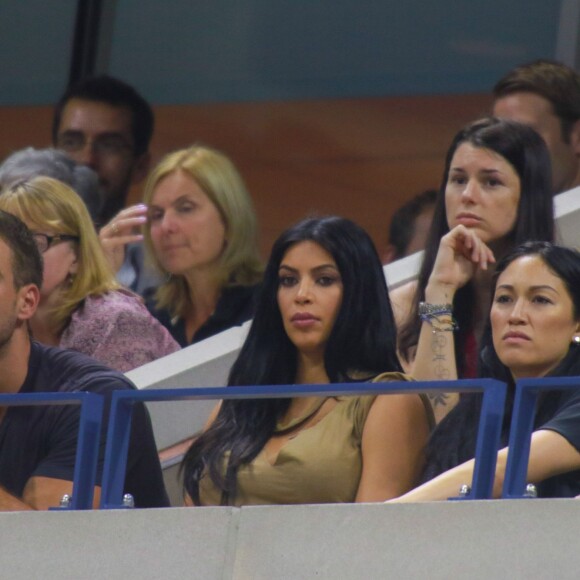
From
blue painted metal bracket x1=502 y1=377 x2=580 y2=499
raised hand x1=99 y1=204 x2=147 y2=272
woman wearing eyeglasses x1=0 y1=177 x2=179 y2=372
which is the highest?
raised hand x1=99 y1=204 x2=147 y2=272

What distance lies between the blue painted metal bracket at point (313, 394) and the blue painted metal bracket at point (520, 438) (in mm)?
36

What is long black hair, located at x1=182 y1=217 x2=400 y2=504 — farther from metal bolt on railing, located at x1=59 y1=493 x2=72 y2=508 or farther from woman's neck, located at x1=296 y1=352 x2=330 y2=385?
metal bolt on railing, located at x1=59 y1=493 x2=72 y2=508

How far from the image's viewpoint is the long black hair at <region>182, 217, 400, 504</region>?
5188 mm

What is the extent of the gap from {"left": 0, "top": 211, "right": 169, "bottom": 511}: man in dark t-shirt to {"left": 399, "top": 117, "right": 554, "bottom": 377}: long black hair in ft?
3.47

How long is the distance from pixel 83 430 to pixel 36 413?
2.09 ft

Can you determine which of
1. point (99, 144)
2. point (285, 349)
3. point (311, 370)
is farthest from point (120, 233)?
point (311, 370)

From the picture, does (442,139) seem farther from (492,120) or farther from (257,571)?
(257,571)

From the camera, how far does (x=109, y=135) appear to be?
812 centimetres

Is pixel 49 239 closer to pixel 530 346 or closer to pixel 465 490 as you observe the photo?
pixel 530 346

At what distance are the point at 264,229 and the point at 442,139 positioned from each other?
3.66ft

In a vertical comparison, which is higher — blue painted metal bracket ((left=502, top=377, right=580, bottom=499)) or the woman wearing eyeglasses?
the woman wearing eyeglasses

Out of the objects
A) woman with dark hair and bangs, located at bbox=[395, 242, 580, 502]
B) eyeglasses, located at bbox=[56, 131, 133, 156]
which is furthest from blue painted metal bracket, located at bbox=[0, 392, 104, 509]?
eyeglasses, located at bbox=[56, 131, 133, 156]

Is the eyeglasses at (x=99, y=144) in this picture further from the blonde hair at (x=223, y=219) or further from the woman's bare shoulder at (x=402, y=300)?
the woman's bare shoulder at (x=402, y=300)

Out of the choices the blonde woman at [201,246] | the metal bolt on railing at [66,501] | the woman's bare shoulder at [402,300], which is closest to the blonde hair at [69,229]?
the blonde woman at [201,246]
